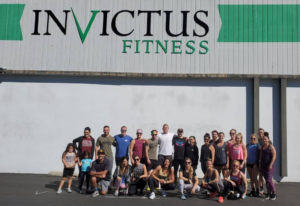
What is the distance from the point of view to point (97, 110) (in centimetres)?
1244

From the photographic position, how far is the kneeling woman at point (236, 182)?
869 centimetres

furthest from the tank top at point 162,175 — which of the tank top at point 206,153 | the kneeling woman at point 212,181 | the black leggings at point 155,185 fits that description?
the tank top at point 206,153

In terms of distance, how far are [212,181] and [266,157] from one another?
1.54m

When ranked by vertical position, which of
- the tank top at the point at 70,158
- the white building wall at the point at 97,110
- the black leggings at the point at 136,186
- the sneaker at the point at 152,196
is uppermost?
the white building wall at the point at 97,110

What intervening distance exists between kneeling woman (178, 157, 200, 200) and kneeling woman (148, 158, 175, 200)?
0.29m

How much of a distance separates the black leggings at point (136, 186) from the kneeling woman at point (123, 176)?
16 centimetres

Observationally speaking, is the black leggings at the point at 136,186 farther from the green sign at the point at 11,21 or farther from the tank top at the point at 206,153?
the green sign at the point at 11,21

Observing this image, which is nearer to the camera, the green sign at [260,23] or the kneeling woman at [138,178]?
the kneeling woman at [138,178]

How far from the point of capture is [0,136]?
1259 cm

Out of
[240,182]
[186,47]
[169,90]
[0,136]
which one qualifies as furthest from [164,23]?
[0,136]

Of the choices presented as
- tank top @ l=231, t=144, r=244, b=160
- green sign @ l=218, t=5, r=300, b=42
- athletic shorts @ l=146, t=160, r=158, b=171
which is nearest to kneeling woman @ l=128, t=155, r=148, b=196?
athletic shorts @ l=146, t=160, r=158, b=171

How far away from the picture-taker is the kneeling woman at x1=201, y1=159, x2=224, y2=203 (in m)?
8.67

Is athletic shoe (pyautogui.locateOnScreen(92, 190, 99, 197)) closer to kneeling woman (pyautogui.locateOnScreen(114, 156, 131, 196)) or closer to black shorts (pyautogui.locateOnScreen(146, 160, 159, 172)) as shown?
kneeling woman (pyautogui.locateOnScreen(114, 156, 131, 196))

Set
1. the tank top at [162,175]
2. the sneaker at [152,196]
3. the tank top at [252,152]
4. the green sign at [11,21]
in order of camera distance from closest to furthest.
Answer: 1. the sneaker at [152,196]
2. the tank top at [162,175]
3. the tank top at [252,152]
4. the green sign at [11,21]
